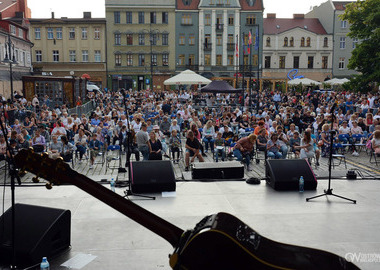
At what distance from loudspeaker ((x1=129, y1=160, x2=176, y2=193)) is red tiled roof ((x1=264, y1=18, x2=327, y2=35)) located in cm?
5374

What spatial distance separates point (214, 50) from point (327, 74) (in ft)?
59.6

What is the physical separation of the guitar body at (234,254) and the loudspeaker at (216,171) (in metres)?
6.91

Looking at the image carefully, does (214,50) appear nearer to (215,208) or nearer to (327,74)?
(327,74)

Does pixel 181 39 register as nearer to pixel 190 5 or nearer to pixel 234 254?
pixel 190 5

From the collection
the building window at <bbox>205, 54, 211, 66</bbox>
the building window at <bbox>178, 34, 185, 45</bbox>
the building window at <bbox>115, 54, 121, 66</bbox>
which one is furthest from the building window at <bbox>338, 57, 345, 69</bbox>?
the building window at <bbox>115, 54, 121, 66</bbox>

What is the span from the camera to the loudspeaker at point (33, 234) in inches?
Result: 219

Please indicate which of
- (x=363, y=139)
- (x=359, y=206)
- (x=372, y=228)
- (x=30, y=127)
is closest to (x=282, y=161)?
(x=359, y=206)

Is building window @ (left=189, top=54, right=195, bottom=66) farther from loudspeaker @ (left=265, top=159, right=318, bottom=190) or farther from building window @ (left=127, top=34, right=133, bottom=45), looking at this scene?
loudspeaker @ (left=265, top=159, right=318, bottom=190)

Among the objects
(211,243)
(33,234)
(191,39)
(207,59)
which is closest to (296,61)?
(207,59)

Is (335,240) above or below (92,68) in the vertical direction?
below

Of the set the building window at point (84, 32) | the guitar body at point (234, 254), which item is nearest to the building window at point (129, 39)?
the building window at point (84, 32)

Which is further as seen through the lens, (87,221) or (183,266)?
(87,221)

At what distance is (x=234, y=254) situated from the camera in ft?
13.5

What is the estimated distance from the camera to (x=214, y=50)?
5862 centimetres
